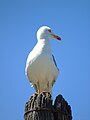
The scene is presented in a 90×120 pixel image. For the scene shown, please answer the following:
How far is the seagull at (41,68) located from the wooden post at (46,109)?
2.14 metres

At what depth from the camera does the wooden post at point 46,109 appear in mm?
6789

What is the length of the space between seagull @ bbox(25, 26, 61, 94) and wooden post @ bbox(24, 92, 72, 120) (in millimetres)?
2143

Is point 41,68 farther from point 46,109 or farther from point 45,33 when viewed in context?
point 46,109

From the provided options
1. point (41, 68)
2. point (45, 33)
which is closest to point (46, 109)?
point (41, 68)

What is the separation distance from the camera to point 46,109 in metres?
6.79

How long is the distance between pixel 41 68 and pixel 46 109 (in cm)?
266

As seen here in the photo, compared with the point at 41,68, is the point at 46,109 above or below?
below

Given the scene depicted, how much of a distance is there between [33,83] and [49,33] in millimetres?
2051

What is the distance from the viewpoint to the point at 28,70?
945 centimetres

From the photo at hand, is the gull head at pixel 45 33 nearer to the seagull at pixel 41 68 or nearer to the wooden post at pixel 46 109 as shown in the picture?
the seagull at pixel 41 68

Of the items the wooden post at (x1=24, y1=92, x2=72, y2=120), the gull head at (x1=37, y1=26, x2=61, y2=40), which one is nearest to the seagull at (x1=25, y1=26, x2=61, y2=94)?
the gull head at (x1=37, y1=26, x2=61, y2=40)

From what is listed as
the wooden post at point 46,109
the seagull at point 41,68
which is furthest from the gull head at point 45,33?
the wooden post at point 46,109

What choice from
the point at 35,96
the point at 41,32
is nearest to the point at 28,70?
the point at 41,32

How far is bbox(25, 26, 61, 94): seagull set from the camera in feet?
30.3
